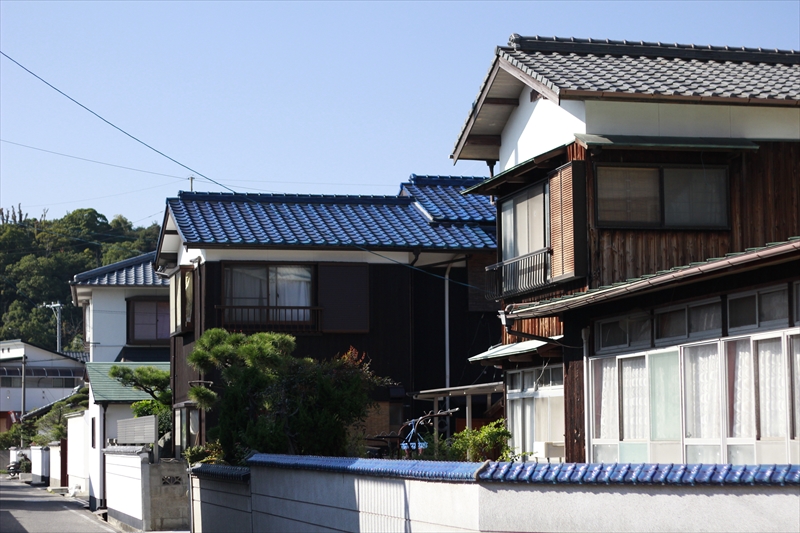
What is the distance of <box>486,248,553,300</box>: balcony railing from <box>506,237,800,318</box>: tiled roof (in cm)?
136

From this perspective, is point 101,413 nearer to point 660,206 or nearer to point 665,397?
point 660,206

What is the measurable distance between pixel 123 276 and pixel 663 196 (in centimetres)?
3412

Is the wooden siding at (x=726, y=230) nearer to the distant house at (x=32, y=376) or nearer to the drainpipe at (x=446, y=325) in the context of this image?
the drainpipe at (x=446, y=325)

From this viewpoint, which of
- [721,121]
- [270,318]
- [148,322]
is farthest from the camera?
[148,322]

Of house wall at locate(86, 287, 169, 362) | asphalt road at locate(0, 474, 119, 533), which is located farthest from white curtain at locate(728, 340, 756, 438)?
house wall at locate(86, 287, 169, 362)

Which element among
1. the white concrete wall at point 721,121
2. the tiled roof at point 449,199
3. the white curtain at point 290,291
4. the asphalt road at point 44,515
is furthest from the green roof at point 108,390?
the white concrete wall at point 721,121

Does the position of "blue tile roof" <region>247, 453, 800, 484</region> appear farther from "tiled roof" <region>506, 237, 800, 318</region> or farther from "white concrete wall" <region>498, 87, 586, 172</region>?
"white concrete wall" <region>498, 87, 586, 172</region>

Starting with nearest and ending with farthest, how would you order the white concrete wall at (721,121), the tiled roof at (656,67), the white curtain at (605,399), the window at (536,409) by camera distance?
the white curtain at (605,399) < the tiled roof at (656,67) < the white concrete wall at (721,121) < the window at (536,409)

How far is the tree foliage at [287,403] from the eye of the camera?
17.7 metres

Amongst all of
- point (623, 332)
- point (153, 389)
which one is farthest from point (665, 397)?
point (153, 389)

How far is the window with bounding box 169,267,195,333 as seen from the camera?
91.1ft

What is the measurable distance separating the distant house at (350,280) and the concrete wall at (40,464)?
1004 inches

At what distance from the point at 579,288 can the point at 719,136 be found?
3.52 metres

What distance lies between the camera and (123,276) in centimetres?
4672
